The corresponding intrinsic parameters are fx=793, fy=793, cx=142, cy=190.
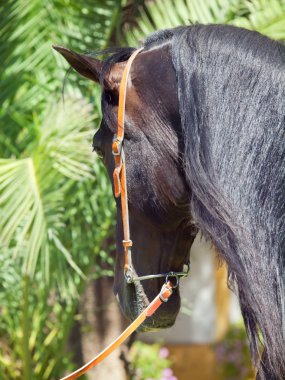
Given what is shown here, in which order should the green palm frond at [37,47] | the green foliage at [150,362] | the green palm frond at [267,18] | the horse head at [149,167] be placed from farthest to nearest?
the green foliage at [150,362]
the green palm frond at [37,47]
the green palm frond at [267,18]
the horse head at [149,167]

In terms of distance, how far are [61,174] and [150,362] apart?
280 centimetres

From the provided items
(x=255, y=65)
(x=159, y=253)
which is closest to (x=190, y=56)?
(x=255, y=65)

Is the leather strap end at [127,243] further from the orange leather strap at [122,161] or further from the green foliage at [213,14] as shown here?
the green foliage at [213,14]

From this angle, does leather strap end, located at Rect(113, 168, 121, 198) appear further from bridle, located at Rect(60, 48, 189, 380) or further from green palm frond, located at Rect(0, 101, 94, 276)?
green palm frond, located at Rect(0, 101, 94, 276)

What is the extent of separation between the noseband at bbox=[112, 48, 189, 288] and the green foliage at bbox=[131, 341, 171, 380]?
3.48 metres

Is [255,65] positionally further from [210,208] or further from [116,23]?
[116,23]

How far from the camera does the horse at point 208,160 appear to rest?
1907 millimetres

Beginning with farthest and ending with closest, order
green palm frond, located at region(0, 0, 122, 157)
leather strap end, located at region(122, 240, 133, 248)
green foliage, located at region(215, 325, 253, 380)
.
Result: 1. green foliage, located at region(215, 325, 253, 380)
2. green palm frond, located at region(0, 0, 122, 157)
3. leather strap end, located at region(122, 240, 133, 248)

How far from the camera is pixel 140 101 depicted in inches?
85.1

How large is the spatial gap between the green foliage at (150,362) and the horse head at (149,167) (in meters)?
3.47

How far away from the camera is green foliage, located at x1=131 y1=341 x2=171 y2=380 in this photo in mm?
5863

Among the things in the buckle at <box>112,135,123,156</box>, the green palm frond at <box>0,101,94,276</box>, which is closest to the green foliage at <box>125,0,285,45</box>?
the green palm frond at <box>0,101,94,276</box>

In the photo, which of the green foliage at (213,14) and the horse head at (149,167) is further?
the green foliage at (213,14)

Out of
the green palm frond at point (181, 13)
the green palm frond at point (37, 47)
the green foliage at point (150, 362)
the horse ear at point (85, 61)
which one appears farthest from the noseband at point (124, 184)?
the green foliage at point (150, 362)
